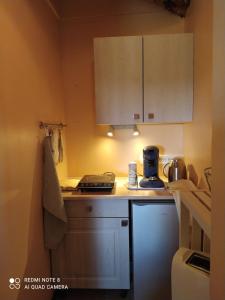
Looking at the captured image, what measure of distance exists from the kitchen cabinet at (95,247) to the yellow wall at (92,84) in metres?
0.62

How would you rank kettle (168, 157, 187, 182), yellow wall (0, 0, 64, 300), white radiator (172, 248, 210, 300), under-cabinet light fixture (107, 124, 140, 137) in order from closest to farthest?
white radiator (172, 248, 210, 300) < yellow wall (0, 0, 64, 300) < kettle (168, 157, 187, 182) < under-cabinet light fixture (107, 124, 140, 137)

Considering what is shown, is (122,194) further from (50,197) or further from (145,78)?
(145,78)

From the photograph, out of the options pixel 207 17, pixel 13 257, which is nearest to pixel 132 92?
pixel 207 17

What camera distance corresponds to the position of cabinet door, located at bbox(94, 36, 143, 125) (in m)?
1.78

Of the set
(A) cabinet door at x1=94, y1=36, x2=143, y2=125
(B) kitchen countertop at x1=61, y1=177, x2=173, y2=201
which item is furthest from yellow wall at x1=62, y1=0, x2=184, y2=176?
(B) kitchen countertop at x1=61, y1=177, x2=173, y2=201

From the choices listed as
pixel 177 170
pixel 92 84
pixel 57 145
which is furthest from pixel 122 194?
pixel 92 84

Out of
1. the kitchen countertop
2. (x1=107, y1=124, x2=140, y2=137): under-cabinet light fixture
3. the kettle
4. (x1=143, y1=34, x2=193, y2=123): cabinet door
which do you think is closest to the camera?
the kitchen countertop

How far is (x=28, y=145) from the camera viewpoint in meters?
1.37

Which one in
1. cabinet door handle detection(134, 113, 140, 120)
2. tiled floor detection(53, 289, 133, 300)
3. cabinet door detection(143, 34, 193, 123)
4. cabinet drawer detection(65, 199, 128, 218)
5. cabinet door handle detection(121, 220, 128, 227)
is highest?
cabinet door detection(143, 34, 193, 123)

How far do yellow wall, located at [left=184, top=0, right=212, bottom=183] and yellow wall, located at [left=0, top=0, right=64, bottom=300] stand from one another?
44.3 inches

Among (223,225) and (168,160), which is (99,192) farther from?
(223,225)

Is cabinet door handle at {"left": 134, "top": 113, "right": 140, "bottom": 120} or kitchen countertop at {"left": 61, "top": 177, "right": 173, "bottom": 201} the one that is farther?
cabinet door handle at {"left": 134, "top": 113, "right": 140, "bottom": 120}

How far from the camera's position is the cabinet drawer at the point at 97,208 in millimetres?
1655

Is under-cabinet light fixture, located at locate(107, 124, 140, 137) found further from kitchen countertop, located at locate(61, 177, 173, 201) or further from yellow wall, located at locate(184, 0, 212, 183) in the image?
kitchen countertop, located at locate(61, 177, 173, 201)
